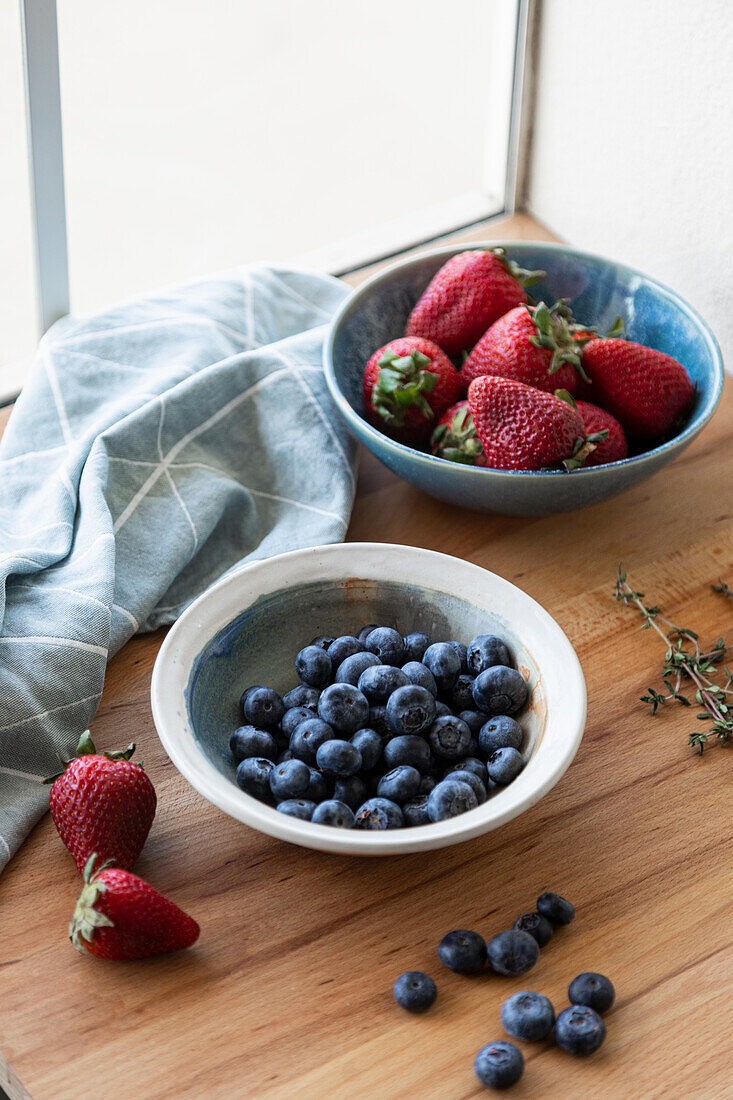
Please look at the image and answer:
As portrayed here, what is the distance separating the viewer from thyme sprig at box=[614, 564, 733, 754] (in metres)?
0.94

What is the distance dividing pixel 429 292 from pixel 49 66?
0.45m

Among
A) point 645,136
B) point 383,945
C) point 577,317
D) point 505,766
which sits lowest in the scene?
point 383,945

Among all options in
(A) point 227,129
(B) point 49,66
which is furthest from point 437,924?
(A) point 227,129

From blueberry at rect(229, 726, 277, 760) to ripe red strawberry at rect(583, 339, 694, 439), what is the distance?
50 cm

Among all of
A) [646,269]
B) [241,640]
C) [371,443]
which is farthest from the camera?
[646,269]

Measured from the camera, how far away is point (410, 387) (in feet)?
3.54

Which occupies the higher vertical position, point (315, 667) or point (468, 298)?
point (468, 298)

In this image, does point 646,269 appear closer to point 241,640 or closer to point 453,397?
point 453,397

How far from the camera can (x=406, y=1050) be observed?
2.41ft

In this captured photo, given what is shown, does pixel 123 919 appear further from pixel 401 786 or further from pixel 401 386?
pixel 401 386

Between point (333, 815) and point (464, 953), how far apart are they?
0.43 feet

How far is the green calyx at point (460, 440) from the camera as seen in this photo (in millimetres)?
1056

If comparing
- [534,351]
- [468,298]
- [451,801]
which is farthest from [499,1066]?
[468,298]

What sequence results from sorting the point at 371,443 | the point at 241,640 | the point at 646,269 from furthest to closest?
the point at 646,269 → the point at 371,443 → the point at 241,640
